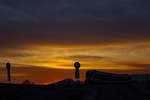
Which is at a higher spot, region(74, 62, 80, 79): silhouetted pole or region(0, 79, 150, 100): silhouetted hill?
region(74, 62, 80, 79): silhouetted pole

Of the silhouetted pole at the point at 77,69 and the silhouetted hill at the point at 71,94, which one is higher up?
the silhouetted pole at the point at 77,69

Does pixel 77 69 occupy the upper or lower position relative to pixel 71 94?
upper

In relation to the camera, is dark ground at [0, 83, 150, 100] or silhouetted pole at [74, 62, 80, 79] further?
silhouetted pole at [74, 62, 80, 79]

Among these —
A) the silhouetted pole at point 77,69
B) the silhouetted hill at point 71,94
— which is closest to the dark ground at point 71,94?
the silhouetted hill at point 71,94

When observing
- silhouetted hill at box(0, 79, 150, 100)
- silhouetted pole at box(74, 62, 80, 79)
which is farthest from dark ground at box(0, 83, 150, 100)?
silhouetted pole at box(74, 62, 80, 79)

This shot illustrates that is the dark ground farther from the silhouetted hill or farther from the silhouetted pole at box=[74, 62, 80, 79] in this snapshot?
the silhouetted pole at box=[74, 62, 80, 79]

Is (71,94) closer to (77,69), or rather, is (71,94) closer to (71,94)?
(71,94)

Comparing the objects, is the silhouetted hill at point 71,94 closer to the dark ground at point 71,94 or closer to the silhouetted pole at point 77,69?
the dark ground at point 71,94

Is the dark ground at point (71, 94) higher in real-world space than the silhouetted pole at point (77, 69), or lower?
lower

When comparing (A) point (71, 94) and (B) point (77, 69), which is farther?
(B) point (77, 69)

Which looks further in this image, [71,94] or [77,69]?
[77,69]

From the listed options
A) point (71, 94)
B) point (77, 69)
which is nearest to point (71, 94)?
point (71, 94)

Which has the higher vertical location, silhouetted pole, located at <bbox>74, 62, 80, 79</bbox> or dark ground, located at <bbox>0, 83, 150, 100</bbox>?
silhouetted pole, located at <bbox>74, 62, 80, 79</bbox>

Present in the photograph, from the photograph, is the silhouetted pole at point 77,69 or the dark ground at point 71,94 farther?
the silhouetted pole at point 77,69
